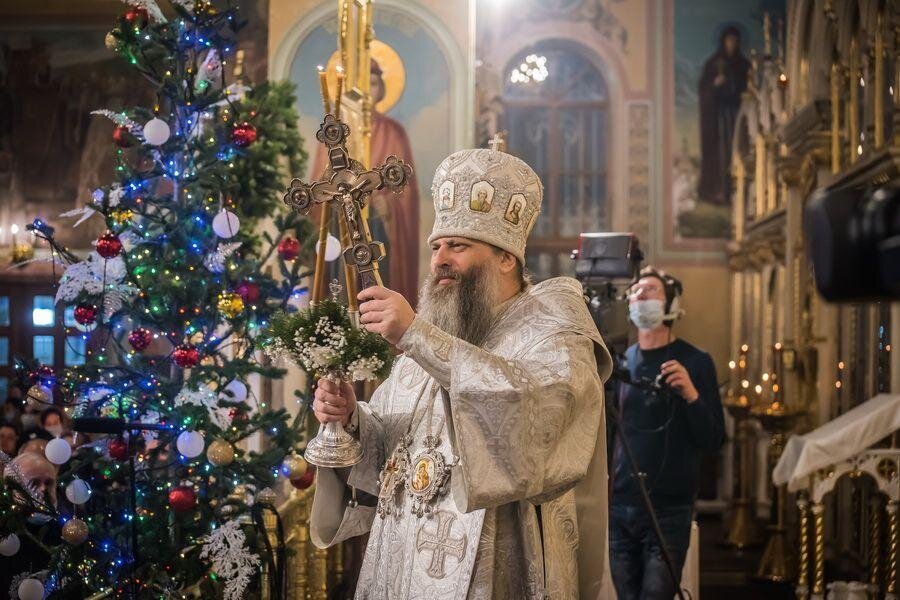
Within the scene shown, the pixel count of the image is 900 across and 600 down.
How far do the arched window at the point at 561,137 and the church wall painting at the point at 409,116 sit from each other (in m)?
5.51

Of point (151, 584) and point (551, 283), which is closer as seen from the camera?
point (551, 283)

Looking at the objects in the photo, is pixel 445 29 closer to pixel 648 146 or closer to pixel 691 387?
pixel 691 387

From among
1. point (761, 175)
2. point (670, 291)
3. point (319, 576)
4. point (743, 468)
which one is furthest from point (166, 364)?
point (761, 175)

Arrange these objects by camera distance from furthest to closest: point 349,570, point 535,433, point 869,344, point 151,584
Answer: point 869,344 < point 349,570 < point 151,584 < point 535,433

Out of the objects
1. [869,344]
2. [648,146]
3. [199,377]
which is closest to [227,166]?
[199,377]

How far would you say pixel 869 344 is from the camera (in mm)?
8086

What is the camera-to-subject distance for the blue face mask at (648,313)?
5.65 metres

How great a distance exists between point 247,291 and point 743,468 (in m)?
7.43

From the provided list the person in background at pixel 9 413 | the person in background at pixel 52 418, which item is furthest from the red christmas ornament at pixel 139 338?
the person in background at pixel 9 413

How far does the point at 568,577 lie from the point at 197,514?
96.4 inches

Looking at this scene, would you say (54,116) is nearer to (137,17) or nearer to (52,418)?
(52,418)

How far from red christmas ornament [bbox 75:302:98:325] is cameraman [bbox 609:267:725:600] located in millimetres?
2336

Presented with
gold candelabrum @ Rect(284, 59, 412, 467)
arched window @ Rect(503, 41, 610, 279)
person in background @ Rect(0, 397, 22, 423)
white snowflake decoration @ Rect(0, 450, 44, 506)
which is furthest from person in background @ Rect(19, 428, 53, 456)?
arched window @ Rect(503, 41, 610, 279)

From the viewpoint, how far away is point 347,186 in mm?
3232
